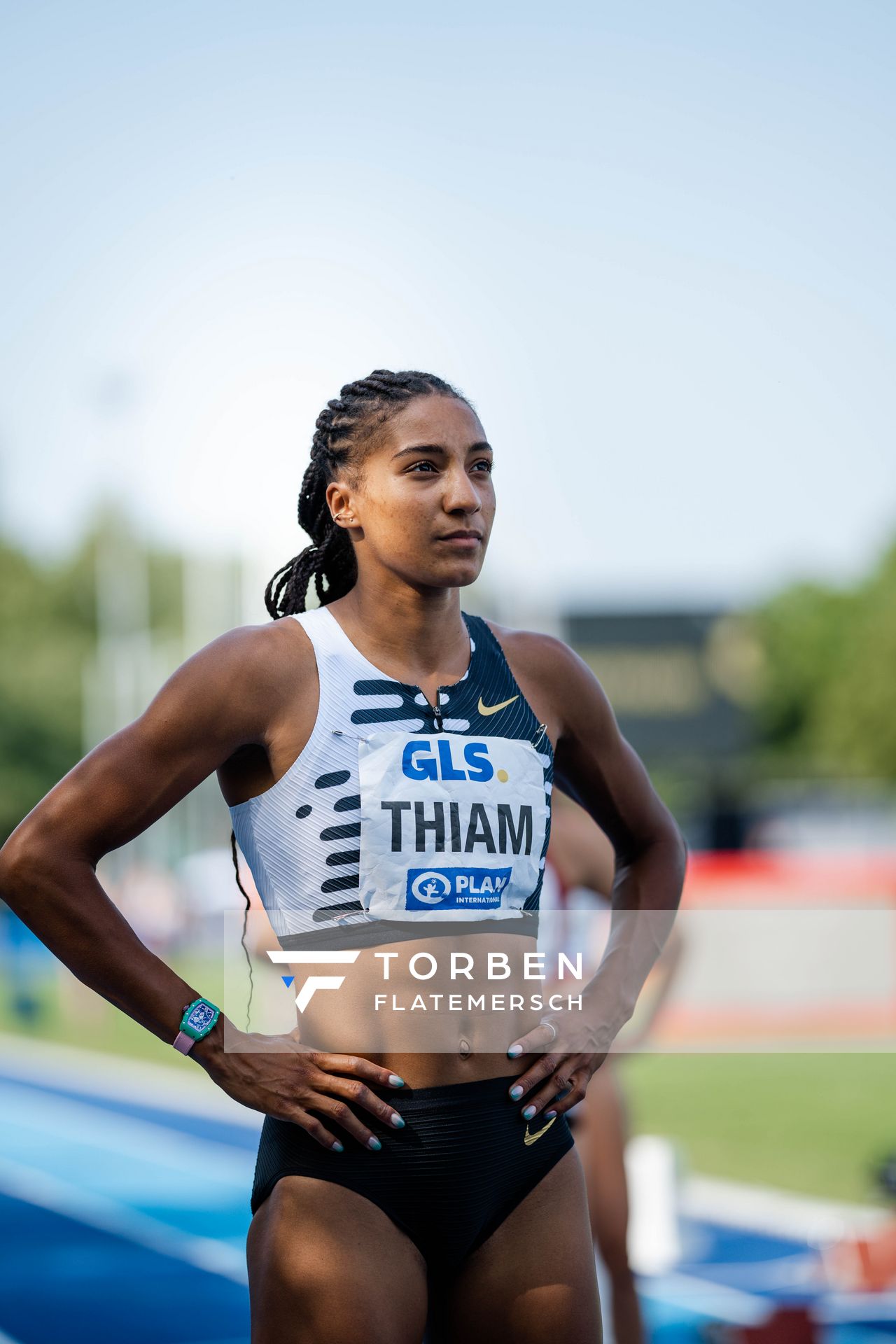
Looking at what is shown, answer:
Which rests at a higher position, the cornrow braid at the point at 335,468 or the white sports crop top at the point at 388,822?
the cornrow braid at the point at 335,468

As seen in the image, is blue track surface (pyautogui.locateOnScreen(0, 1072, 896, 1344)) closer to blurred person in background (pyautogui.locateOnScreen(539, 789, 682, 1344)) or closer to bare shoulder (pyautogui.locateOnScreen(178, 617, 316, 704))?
blurred person in background (pyautogui.locateOnScreen(539, 789, 682, 1344))

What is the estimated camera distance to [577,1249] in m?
2.66

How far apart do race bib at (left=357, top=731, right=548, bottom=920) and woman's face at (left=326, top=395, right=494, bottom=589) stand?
0.30m

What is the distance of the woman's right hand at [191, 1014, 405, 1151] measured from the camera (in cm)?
252

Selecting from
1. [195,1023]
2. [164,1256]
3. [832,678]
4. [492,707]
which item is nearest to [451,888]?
[492,707]

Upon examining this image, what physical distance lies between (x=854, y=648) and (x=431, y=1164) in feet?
212

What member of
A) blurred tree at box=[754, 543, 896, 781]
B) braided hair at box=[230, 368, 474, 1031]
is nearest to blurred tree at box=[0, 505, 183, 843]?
blurred tree at box=[754, 543, 896, 781]

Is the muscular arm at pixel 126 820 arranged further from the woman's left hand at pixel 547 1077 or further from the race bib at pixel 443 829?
the woman's left hand at pixel 547 1077

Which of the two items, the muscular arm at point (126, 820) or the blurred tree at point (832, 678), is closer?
the muscular arm at point (126, 820)

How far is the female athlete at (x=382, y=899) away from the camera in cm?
252

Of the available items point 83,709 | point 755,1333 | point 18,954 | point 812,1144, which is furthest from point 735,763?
point 755,1333

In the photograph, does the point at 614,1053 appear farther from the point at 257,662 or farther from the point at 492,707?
the point at 257,662

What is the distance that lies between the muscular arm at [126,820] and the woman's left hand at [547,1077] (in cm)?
52

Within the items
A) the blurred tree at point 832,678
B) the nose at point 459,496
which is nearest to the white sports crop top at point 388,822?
the nose at point 459,496
